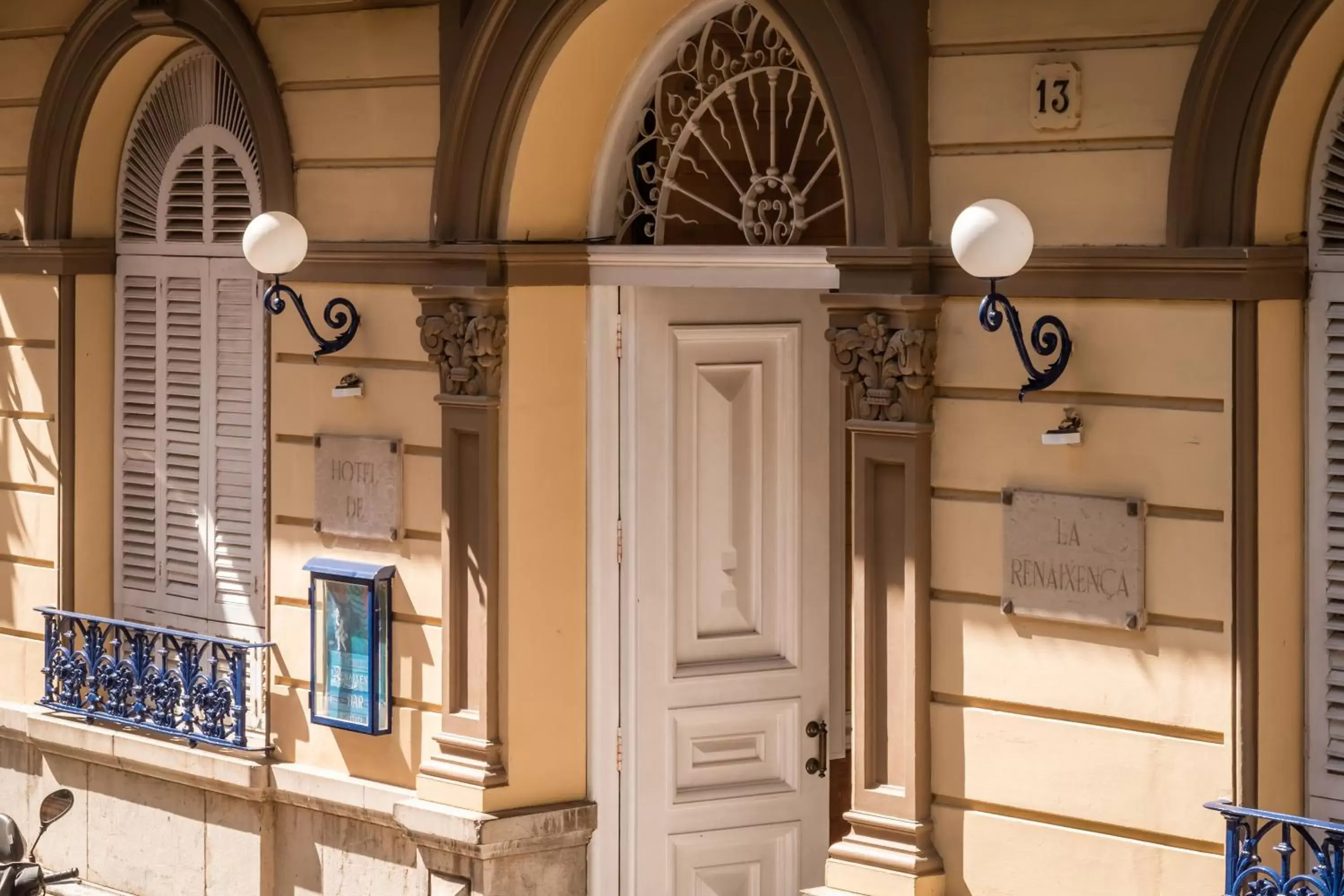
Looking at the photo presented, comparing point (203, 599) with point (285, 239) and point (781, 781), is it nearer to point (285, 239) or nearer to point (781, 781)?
point (285, 239)

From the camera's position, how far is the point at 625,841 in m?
8.66

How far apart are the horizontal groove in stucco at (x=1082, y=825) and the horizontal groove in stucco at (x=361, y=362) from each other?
2.98 meters

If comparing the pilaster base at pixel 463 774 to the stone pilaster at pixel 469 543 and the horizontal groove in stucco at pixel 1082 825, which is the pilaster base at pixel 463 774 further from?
the horizontal groove in stucco at pixel 1082 825

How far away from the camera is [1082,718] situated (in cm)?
681

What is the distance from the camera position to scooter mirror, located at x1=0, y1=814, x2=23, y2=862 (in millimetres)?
7328

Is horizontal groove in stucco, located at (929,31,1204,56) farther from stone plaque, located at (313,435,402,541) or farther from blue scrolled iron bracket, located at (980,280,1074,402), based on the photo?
stone plaque, located at (313,435,402,541)

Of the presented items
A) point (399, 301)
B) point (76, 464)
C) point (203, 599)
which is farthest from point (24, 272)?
point (399, 301)

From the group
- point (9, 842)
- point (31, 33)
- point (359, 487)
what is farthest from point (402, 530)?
point (31, 33)

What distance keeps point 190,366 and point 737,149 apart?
329cm

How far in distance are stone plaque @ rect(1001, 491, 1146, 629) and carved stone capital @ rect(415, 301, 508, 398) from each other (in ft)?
7.94

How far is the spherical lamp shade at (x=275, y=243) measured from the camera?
827 centimetres

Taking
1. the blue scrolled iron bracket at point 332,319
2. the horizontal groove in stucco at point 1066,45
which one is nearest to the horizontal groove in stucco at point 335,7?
the blue scrolled iron bracket at point 332,319

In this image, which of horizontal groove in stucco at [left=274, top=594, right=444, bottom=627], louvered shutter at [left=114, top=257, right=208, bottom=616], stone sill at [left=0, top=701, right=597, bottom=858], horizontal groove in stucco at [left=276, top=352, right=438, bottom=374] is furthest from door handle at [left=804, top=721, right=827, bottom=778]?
louvered shutter at [left=114, top=257, right=208, bottom=616]

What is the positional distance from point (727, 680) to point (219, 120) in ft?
12.2
